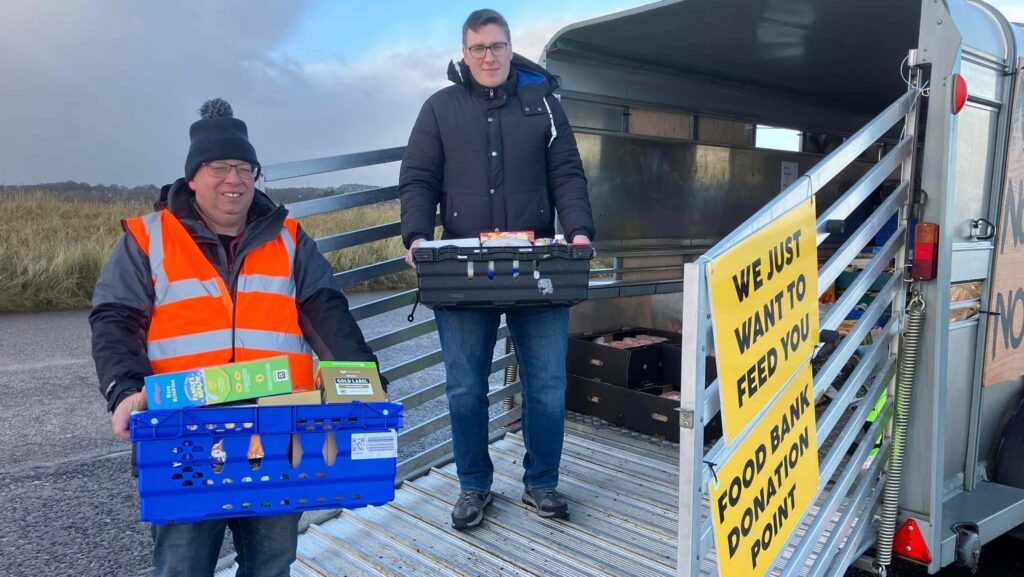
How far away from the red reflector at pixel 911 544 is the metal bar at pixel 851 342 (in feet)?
2.83

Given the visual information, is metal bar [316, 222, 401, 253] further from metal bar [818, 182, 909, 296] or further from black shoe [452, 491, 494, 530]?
metal bar [818, 182, 909, 296]

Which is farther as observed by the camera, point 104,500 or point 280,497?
point 104,500

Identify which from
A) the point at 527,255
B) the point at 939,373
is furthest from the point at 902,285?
the point at 527,255

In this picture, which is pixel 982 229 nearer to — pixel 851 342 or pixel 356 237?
pixel 851 342

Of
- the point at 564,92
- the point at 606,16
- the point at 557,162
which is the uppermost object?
the point at 606,16

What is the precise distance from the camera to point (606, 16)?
409 cm

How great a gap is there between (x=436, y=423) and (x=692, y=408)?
2733mm

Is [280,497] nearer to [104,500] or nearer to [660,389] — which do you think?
[660,389]

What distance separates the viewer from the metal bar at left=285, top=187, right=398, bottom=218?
135 inches

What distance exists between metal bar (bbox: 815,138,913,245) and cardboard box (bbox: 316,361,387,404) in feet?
4.85

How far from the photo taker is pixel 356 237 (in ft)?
12.4

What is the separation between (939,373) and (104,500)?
497 cm

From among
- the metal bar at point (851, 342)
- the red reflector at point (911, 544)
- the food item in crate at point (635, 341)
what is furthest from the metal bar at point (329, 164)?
the red reflector at point (911, 544)

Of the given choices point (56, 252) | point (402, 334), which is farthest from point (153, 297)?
point (56, 252)
